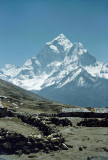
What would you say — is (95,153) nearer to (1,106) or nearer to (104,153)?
(104,153)

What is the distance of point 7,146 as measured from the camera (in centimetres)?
3453

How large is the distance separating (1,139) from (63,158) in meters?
9.21

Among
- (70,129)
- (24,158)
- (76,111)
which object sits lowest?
(24,158)

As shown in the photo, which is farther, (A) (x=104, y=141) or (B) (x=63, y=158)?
(A) (x=104, y=141)

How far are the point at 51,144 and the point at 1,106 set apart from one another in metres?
32.9

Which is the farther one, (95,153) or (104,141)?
(104,141)

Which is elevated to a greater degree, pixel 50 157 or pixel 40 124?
pixel 40 124

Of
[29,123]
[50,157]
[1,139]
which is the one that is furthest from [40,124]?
[50,157]

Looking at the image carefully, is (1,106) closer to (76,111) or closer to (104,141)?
(76,111)

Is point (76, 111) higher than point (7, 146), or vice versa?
point (76, 111)

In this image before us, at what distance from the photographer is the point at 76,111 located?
7119 cm

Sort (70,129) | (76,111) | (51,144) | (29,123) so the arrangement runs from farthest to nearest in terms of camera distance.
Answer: (76,111)
(29,123)
(70,129)
(51,144)

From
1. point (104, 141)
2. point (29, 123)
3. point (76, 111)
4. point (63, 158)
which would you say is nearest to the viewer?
point (63, 158)

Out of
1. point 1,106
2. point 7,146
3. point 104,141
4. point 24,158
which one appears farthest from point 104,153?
point 1,106
